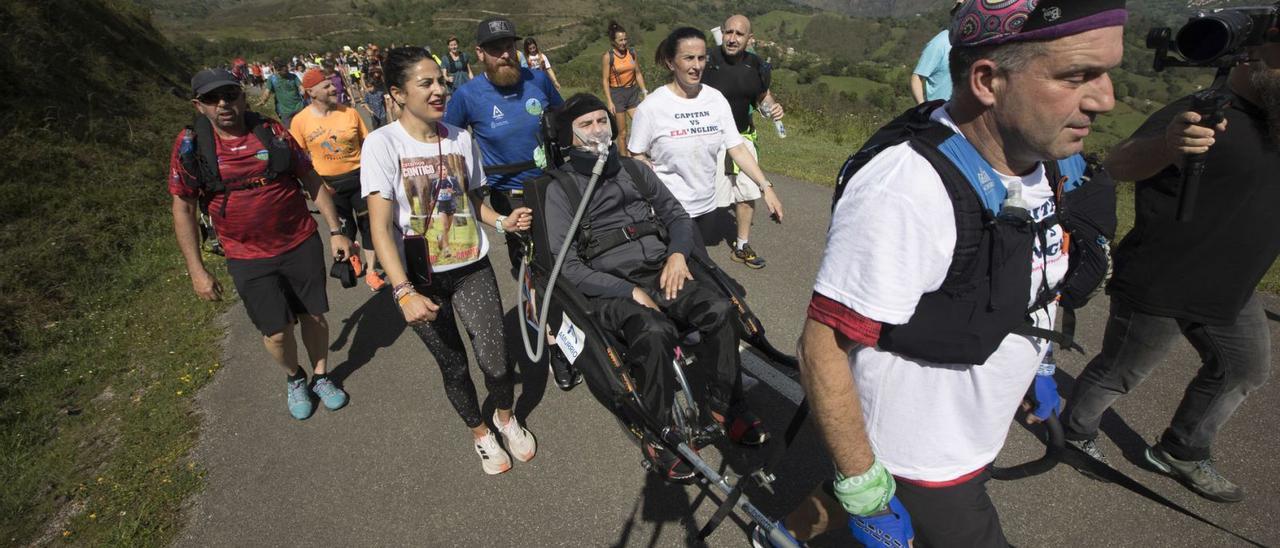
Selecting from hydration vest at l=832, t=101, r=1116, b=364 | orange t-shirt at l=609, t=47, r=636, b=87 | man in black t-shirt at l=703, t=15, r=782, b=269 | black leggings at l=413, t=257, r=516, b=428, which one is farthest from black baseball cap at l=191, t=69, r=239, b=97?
orange t-shirt at l=609, t=47, r=636, b=87

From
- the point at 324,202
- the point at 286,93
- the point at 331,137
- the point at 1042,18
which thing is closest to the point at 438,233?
the point at 324,202

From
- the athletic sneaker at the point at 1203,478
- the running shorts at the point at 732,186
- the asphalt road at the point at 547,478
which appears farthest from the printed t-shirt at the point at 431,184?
the athletic sneaker at the point at 1203,478

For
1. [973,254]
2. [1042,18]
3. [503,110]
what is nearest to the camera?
[1042,18]

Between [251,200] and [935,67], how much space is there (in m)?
5.29

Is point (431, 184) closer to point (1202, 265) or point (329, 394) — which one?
point (329, 394)

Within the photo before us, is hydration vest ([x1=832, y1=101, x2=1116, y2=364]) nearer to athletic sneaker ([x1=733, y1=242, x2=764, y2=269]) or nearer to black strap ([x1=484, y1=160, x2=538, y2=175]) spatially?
black strap ([x1=484, y1=160, x2=538, y2=175])

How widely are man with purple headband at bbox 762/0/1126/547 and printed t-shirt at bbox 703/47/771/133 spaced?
13.6ft

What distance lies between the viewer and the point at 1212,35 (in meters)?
1.92

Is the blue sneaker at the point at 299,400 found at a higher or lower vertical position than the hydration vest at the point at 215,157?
lower

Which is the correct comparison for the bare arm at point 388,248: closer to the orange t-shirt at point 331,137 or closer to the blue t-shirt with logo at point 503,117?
the blue t-shirt with logo at point 503,117

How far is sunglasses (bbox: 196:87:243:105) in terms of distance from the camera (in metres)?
3.22

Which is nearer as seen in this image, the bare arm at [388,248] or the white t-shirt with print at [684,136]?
the bare arm at [388,248]

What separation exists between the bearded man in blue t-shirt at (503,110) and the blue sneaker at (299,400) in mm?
1706

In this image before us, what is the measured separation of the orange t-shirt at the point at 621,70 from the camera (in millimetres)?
8719
